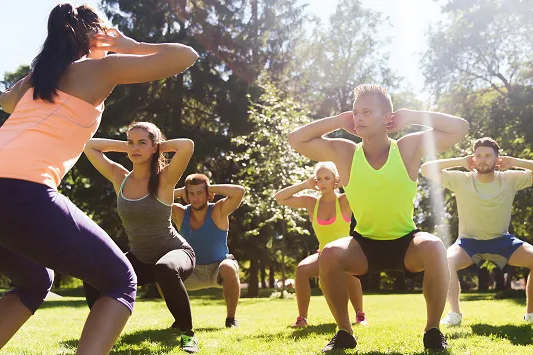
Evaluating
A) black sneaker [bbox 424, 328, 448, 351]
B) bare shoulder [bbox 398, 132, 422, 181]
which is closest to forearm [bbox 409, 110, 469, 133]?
bare shoulder [bbox 398, 132, 422, 181]

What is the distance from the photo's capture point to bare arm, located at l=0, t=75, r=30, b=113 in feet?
10.5

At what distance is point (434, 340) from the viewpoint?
4.42 m

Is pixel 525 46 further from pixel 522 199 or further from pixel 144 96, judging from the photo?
pixel 144 96

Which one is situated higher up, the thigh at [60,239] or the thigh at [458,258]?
the thigh at [60,239]

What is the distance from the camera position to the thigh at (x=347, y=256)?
473 cm

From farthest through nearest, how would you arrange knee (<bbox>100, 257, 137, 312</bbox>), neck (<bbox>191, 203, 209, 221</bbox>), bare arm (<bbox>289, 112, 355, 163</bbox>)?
neck (<bbox>191, 203, 209, 221</bbox>)
bare arm (<bbox>289, 112, 355, 163</bbox>)
knee (<bbox>100, 257, 137, 312</bbox>)

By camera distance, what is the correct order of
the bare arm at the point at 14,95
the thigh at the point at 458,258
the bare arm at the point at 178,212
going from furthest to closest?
the bare arm at the point at 178,212, the thigh at the point at 458,258, the bare arm at the point at 14,95

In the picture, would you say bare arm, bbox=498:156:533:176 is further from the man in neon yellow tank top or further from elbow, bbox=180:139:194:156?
elbow, bbox=180:139:194:156

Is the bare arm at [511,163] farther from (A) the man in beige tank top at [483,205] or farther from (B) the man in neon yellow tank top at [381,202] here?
(B) the man in neon yellow tank top at [381,202]

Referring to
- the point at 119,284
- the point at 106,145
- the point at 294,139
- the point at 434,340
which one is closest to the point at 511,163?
the point at 294,139

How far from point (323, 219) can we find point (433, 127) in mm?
2711

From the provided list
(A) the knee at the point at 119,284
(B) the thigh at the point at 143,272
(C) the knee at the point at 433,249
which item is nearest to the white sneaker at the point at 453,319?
(C) the knee at the point at 433,249

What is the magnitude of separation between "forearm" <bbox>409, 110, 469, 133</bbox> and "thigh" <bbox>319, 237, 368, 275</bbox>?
1.20 metres

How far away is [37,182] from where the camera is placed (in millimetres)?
2754
